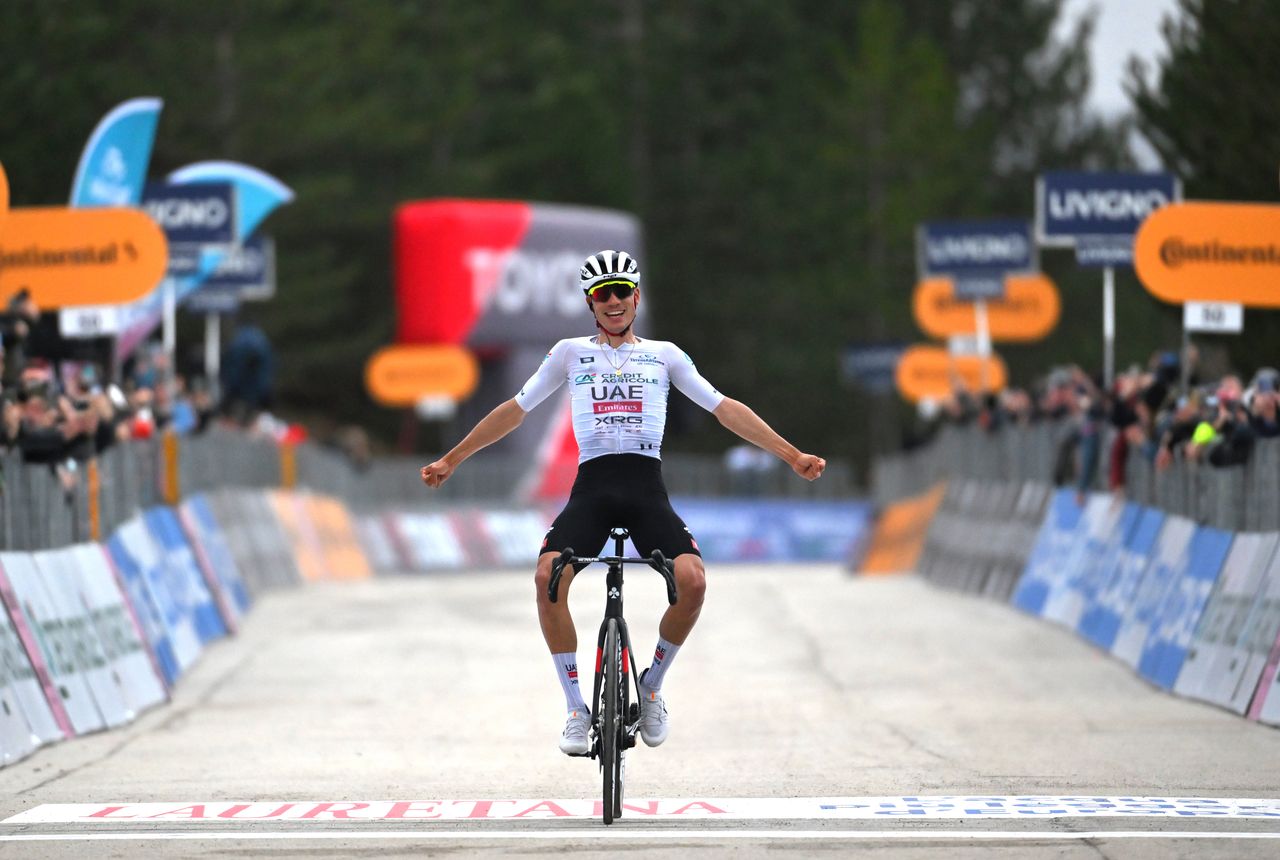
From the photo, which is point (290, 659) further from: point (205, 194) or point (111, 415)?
point (205, 194)

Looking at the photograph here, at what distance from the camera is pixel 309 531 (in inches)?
1293

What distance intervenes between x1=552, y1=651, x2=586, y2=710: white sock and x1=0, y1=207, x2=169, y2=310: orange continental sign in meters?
9.45

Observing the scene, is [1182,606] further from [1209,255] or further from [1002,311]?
[1002,311]

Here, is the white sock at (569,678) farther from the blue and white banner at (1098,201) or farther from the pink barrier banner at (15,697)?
the blue and white banner at (1098,201)

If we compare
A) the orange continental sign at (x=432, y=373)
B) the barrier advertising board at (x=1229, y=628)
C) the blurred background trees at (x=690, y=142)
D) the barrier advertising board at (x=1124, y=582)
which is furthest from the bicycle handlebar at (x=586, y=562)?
the blurred background trees at (x=690, y=142)

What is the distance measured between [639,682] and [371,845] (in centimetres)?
172

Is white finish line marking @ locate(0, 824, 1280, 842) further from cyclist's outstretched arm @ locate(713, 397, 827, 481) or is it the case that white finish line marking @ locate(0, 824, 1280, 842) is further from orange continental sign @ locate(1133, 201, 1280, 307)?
orange continental sign @ locate(1133, 201, 1280, 307)

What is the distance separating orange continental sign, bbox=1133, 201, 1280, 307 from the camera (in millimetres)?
18250

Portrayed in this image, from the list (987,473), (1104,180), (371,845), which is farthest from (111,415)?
(987,473)

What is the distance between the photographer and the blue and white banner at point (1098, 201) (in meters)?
22.9

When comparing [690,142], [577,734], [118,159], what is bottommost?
[577,734]

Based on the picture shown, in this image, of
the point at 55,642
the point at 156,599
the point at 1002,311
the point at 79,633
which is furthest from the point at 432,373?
the point at 55,642

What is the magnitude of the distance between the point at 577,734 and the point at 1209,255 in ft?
31.6

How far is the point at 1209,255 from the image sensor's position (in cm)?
1842
